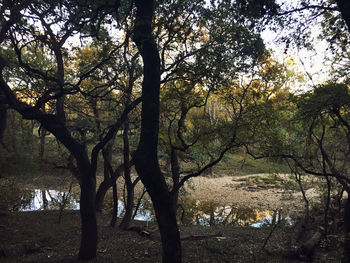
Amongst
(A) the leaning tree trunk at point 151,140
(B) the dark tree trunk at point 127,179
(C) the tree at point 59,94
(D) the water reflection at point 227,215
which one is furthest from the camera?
(D) the water reflection at point 227,215

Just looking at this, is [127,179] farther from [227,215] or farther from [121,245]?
[227,215]

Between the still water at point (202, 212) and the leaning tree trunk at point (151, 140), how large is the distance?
348 inches

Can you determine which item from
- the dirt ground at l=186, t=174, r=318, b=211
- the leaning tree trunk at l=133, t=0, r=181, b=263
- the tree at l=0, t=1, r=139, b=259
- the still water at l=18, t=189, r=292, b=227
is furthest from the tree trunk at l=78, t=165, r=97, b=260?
the dirt ground at l=186, t=174, r=318, b=211

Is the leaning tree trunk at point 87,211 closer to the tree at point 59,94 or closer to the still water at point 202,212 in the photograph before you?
the tree at point 59,94

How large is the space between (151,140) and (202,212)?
1309 cm

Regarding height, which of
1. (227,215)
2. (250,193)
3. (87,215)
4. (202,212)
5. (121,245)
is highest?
(87,215)

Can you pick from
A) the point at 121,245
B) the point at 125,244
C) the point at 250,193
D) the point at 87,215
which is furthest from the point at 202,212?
the point at 87,215

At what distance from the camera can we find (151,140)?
15.5 feet

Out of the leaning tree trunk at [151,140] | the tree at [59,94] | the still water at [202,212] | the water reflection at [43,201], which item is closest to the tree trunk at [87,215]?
the tree at [59,94]

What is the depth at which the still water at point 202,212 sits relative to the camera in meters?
14.5

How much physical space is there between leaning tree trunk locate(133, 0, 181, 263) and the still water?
884 cm

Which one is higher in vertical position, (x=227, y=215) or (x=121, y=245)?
(x=121, y=245)

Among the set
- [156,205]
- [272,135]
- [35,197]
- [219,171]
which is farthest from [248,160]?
[156,205]

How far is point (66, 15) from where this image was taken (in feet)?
21.1
